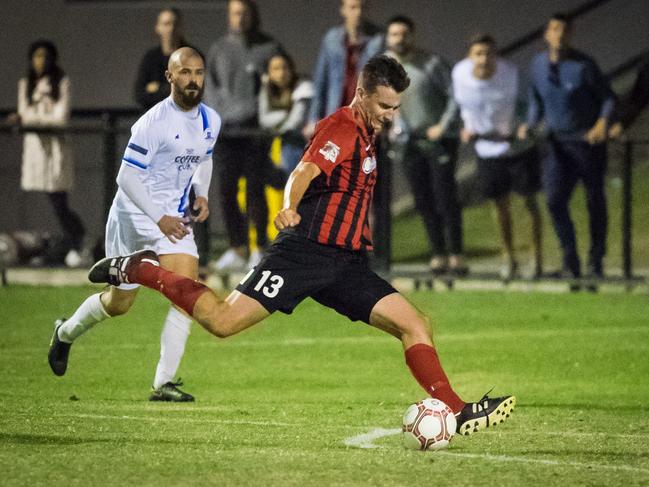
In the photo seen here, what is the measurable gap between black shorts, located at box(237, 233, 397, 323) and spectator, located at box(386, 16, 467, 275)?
7.48 meters

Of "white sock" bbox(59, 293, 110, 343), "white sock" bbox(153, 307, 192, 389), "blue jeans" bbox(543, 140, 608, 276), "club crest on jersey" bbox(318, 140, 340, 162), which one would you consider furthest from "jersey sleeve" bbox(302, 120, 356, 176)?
"blue jeans" bbox(543, 140, 608, 276)

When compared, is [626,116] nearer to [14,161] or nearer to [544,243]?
[544,243]

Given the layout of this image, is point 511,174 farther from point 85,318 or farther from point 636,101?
point 85,318

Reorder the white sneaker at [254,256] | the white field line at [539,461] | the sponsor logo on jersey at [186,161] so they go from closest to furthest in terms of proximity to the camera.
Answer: the white field line at [539,461], the sponsor logo on jersey at [186,161], the white sneaker at [254,256]

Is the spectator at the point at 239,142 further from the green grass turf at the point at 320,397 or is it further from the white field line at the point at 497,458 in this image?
the white field line at the point at 497,458

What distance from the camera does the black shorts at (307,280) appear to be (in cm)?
862

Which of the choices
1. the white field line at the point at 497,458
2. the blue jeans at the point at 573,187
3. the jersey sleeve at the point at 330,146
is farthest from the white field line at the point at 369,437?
the blue jeans at the point at 573,187

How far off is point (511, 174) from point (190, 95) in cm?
706

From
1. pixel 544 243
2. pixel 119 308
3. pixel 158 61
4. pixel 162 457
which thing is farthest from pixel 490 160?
pixel 162 457

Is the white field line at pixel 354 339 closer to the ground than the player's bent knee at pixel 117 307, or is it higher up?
closer to the ground

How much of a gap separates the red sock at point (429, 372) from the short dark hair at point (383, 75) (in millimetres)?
1342

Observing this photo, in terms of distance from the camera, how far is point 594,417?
32.3ft

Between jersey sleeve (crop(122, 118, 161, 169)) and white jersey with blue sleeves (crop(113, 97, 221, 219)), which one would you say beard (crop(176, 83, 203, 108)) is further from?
jersey sleeve (crop(122, 118, 161, 169))

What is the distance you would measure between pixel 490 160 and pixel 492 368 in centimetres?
463
